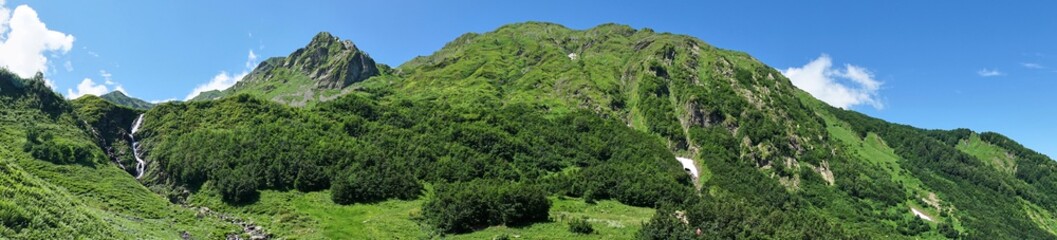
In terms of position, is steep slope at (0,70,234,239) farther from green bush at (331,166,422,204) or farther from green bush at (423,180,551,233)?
green bush at (423,180,551,233)

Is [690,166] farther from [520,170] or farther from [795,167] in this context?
[520,170]

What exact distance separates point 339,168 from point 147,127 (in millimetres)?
58926

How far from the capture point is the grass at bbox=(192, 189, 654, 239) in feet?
201

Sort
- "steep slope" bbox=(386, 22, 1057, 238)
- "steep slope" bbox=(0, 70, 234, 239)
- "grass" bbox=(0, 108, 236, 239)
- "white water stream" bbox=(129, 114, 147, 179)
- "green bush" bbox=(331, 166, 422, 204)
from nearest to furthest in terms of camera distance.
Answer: "steep slope" bbox=(0, 70, 234, 239) → "grass" bbox=(0, 108, 236, 239) → "green bush" bbox=(331, 166, 422, 204) → "white water stream" bbox=(129, 114, 147, 179) → "steep slope" bbox=(386, 22, 1057, 238)

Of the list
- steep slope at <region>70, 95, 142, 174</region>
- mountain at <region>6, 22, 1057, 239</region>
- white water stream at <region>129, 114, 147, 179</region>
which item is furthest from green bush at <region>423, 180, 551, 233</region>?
steep slope at <region>70, 95, 142, 174</region>

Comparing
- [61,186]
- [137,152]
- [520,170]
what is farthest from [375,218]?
[137,152]

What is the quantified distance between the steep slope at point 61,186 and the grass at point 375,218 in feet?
23.0

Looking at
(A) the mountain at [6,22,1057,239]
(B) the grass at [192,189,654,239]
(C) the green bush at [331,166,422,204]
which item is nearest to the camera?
(B) the grass at [192,189,654,239]

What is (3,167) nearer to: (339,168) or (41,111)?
(339,168)

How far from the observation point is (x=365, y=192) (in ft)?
273

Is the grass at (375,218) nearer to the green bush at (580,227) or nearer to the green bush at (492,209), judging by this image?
the green bush at (580,227)

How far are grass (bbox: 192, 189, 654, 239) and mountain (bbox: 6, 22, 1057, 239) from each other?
0.38 metres

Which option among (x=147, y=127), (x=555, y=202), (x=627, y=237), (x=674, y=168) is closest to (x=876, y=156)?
(x=674, y=168)

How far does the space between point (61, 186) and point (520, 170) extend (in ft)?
238
